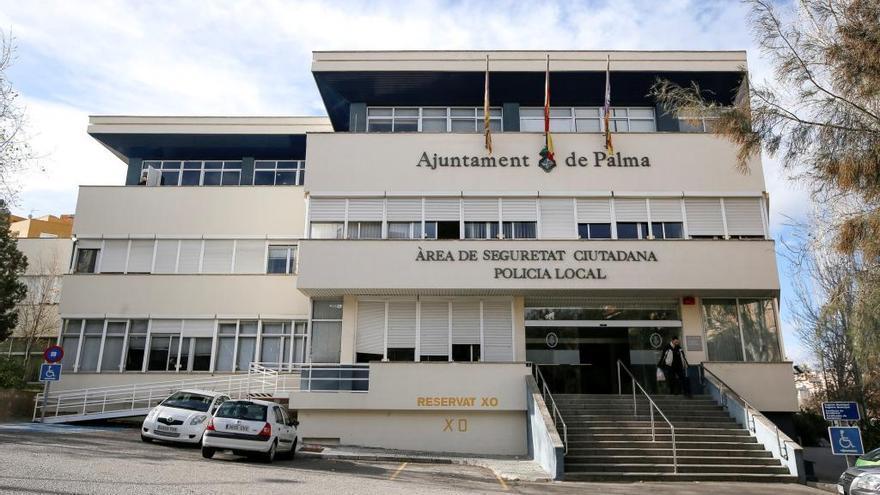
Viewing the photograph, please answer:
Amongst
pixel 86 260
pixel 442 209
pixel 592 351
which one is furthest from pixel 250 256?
pixel 592 351

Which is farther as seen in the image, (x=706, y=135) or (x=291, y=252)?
(x=291, y=252)

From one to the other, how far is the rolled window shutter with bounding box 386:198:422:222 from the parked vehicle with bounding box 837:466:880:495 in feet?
42.3

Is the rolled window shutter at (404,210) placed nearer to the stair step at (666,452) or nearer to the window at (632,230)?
the window at (632,230)

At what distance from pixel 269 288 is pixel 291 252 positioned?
1529mm

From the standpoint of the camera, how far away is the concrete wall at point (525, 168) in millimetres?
20656

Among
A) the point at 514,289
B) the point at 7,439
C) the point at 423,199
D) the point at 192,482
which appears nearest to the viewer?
the point at 192,482

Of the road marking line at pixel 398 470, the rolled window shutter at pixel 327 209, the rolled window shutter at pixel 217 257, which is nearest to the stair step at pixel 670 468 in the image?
the road marking line at pixel 398 470

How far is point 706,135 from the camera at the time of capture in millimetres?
21141

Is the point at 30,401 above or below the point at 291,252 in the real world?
below

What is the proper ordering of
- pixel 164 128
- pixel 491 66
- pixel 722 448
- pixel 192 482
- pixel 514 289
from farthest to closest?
1. pixel 164 128
2. pixel 491 66
3. pixel 514 289
4. pixel 722 448
5. pixel 192 482

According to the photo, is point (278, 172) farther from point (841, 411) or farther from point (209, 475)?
point (841, 411)

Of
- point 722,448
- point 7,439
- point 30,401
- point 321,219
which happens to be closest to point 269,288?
point 321,219

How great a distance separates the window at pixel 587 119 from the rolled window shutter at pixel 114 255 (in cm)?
1498

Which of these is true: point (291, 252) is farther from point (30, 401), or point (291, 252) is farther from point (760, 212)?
point (760, 212)
